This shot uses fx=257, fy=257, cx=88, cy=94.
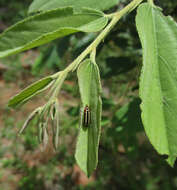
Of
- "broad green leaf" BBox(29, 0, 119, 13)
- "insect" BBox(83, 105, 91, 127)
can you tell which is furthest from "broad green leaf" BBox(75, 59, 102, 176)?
"broad green leaf" BBox(29, 0, 119, 13)

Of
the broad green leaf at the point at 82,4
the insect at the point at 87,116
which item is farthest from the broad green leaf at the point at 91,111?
the broad green leaf at the point at 82,4

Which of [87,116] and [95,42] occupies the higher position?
[95,42]

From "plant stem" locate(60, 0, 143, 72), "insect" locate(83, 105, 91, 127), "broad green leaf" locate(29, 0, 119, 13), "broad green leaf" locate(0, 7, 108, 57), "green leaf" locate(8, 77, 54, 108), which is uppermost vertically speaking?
"broad green leaf" locate(29, 0, 119, 13)

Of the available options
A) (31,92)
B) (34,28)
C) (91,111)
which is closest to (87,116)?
(91,111)

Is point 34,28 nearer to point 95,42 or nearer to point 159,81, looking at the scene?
point 95,42

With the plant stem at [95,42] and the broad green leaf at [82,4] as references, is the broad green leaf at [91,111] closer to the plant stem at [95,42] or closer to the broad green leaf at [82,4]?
the plant stem at [95,42]

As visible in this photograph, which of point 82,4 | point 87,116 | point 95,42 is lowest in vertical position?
point 87,116

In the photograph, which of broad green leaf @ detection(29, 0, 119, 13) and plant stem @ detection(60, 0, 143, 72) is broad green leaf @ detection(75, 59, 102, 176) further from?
broad green leaf @ detection(29, 0, 119, 13)
